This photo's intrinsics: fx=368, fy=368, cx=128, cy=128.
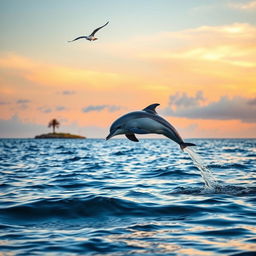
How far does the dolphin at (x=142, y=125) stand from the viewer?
818 cm

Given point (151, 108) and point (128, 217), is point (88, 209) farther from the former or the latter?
point (151, 108)

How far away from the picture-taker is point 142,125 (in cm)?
840

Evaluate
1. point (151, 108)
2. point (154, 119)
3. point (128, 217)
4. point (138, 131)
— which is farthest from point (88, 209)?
point (151, 108)

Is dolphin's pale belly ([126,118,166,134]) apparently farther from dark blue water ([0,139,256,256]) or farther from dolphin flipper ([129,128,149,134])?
dark blue water ([0,139,256,256])

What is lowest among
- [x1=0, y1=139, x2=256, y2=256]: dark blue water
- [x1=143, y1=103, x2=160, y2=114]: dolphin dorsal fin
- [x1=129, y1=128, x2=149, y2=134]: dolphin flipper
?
[x1=0, y1=139, x2=256, y2=256]: dark blue water

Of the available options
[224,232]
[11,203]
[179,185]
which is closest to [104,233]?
[224,232]

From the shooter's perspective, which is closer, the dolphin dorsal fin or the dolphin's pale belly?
the dolphin's pale belly

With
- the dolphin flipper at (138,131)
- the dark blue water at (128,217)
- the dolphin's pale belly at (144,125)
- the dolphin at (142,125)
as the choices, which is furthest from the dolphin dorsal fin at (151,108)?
the dark blue water at (128,217)

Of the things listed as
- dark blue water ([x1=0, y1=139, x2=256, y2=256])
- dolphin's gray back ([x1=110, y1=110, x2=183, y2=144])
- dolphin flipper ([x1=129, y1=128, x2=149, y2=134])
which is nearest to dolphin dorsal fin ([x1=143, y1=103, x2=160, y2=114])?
dolphin's gray back ([x1=110, y1=110, x2=183, y2=144])

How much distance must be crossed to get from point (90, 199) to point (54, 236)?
340 cm

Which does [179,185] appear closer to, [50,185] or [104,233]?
[50,185]

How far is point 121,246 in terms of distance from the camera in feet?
21.2

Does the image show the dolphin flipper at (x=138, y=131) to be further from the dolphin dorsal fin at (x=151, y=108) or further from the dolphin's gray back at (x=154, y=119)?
the dolphin dorsal fin at (x=151, y=108)

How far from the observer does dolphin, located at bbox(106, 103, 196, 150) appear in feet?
26.8
